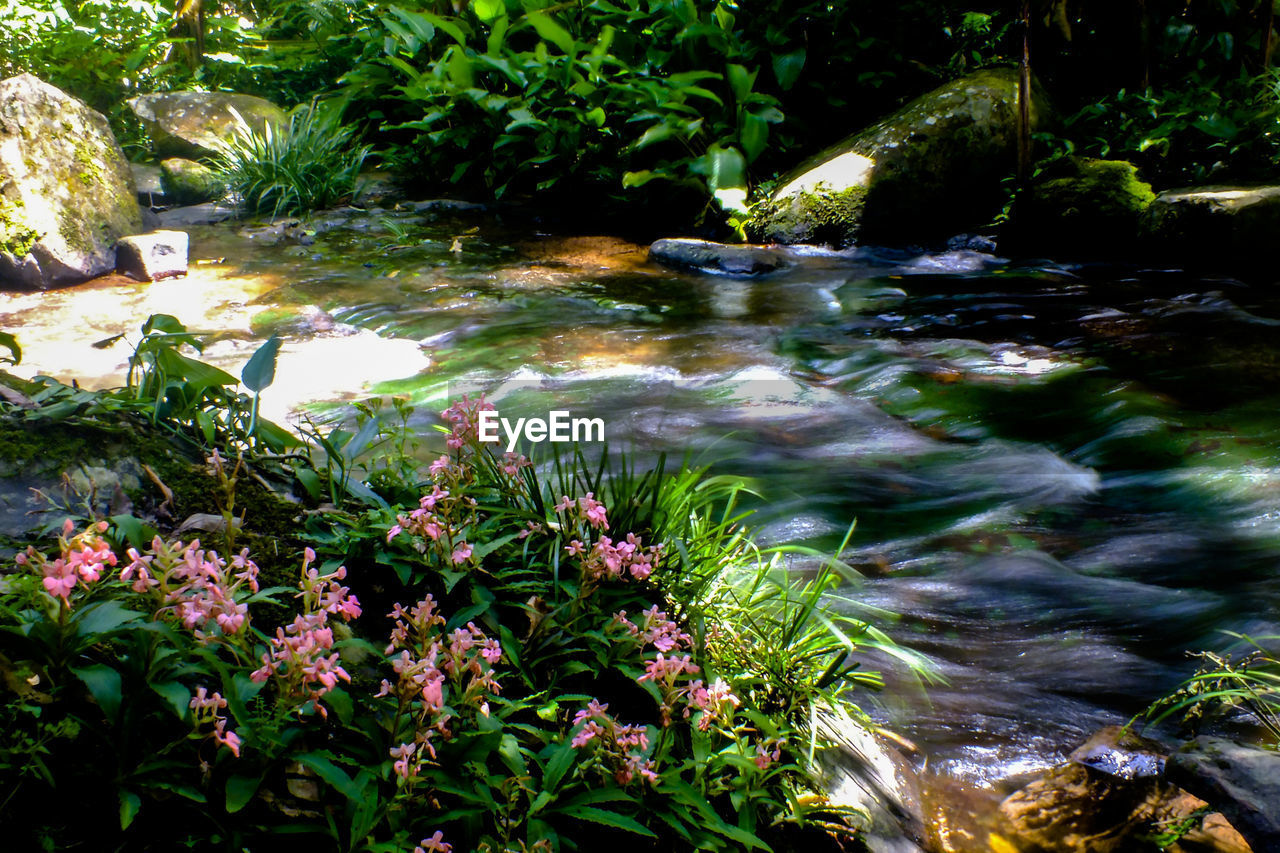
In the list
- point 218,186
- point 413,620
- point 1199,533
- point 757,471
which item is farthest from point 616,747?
point 218,186

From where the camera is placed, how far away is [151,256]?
754 cm

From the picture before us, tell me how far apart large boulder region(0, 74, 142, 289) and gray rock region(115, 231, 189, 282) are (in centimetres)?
15

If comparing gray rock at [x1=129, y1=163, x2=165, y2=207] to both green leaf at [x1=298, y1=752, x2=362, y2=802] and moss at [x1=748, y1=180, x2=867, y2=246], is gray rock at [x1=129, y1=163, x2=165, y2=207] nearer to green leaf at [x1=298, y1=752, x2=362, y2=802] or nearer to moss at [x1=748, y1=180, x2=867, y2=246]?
moss at [x1=748, y1=180, x2=867, y2=246]

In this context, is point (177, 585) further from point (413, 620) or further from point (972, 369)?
point (972, 369)

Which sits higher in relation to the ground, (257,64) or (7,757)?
(257,64)

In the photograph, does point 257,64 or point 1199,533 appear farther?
point 257,64

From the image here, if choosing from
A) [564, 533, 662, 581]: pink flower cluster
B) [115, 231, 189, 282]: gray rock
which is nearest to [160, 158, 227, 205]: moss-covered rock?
[115, 231, 189, 282]: gray rock

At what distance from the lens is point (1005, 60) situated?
31.1 feet

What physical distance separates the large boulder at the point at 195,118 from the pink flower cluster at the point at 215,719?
36.8 ft

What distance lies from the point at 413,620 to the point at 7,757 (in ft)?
2.19

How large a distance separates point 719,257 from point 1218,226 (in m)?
4.17

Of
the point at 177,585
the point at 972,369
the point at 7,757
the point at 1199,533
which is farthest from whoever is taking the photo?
the point at 972,369

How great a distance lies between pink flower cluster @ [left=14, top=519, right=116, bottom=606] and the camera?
129cm

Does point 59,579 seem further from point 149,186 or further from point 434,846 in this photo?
point 149,186
